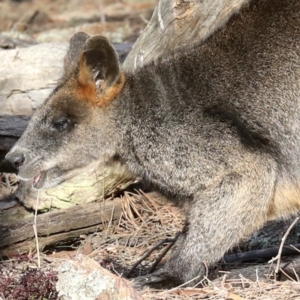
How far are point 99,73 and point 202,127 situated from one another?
80 centimetres

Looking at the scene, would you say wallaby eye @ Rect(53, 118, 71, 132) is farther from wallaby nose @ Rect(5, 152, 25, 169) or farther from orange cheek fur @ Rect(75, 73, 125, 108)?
wallaby nose @ Rect(5, 152, 25, 169)

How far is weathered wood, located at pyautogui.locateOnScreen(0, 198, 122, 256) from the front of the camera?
6.34m

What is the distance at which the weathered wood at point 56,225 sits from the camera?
6344 mm

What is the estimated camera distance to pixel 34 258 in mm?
6238

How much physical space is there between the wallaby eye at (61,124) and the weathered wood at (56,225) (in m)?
1.24

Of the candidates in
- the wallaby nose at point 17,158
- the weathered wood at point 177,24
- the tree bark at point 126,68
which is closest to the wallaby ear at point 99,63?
the wallaby nose at point 17,158

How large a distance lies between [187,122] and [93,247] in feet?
6.05

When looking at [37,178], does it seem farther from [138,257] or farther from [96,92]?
[138,257]

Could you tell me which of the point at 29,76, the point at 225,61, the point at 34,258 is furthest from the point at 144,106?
the point at 29,76

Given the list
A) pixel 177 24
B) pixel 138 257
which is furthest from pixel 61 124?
pixel 177 24

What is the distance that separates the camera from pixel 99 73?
5.40m

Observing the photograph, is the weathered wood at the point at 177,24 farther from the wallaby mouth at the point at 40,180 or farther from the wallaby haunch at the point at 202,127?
the wallaby mouth at the point at 40,180

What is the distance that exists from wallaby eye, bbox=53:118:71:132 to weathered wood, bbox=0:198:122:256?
1238 millimetres

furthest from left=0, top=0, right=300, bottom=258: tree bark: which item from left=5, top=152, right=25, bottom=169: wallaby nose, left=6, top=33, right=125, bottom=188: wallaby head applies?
left=5, top=152, right=25, bottom=169: wallaby nose
